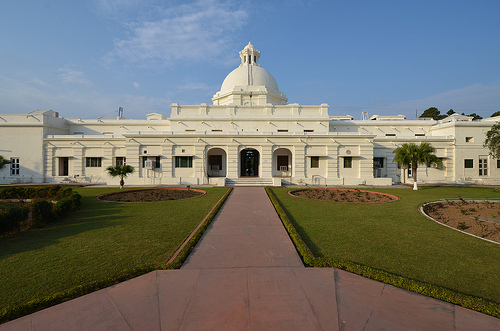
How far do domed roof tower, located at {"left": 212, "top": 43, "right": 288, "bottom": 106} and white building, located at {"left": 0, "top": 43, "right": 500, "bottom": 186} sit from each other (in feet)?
0.63

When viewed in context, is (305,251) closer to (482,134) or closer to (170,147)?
(170,147)

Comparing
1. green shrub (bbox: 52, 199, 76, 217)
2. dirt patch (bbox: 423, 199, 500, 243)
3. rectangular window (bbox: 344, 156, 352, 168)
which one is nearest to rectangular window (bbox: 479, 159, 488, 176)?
rectangular window (bbox: 344, 156, 352, 168)

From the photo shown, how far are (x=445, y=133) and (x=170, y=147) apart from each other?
34.2 m

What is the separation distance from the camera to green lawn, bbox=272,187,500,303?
15.6 feet

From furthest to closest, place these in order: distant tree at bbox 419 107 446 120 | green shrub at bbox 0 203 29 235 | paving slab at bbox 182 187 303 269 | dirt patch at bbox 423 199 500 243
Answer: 1. distant tree at bbox 419 107 446 120
2. dirt patch at bbox 423 199 500 243
3. green shrub at bbox 0 203 29 235
4. paving slab at bbox 182 187 303 269

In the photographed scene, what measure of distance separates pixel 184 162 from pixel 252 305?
22.3 m

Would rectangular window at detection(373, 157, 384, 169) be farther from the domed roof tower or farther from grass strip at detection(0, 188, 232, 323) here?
grass strip at detection(0, 188, 232, 323)

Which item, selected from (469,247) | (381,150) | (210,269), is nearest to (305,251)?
(210,269)

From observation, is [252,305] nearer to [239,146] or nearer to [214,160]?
[239,146]

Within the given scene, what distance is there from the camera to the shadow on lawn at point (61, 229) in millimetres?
6535

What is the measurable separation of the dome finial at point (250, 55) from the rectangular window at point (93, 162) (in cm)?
2615

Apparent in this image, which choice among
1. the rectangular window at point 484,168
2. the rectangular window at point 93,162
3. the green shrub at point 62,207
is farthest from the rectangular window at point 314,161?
the rectangular window at point 93,162

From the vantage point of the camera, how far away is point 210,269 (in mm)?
4957

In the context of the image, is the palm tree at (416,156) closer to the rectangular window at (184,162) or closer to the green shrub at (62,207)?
the rectangular window at (184,162)
